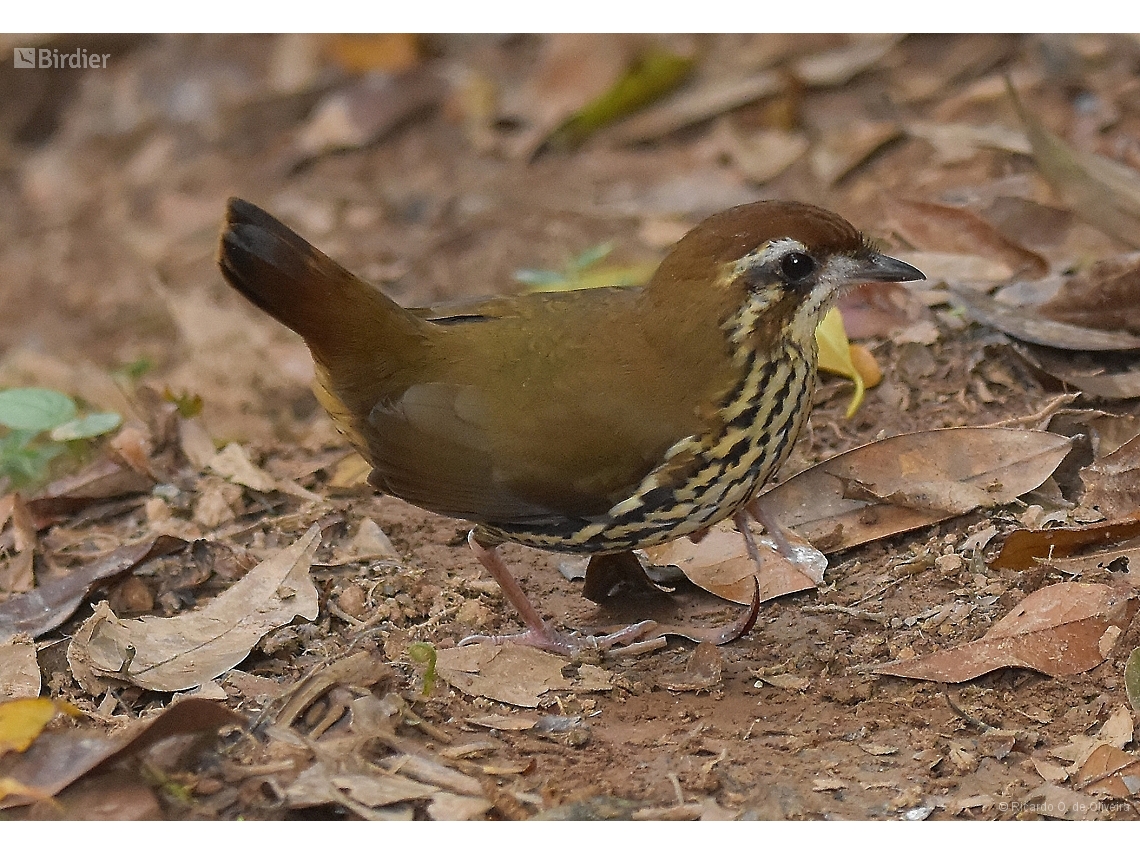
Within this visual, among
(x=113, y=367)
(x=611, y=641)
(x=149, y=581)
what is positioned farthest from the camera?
(x=113, y=367)

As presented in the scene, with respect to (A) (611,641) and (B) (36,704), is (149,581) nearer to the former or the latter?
(B) (36,704)

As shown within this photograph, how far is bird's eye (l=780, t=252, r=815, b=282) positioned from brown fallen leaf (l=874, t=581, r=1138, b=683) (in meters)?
1.06

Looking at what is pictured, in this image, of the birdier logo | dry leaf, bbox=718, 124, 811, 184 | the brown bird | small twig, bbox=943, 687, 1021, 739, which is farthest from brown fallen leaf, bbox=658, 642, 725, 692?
the birdier logo

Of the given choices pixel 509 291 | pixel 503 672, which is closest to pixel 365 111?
pixel 509 291

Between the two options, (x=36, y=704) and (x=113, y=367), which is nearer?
(x=36, y=704)

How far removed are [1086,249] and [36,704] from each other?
4.22m

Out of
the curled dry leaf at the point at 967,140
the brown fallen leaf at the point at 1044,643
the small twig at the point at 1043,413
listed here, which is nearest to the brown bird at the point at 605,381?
the brown fallen leaf at the point at 1044,643

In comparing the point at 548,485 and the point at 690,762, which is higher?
the point at 548,485

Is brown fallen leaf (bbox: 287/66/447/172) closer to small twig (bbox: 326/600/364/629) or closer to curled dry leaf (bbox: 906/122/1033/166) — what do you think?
curled dry leaf (bbox: 906/122/1033/166)

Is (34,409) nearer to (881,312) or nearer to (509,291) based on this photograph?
(509,291)

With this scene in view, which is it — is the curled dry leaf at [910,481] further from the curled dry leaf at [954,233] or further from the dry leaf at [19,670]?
the dry leaf at [19,670]
